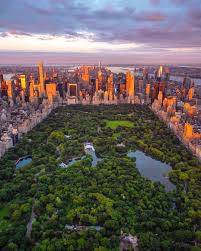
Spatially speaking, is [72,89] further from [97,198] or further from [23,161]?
[97,198]

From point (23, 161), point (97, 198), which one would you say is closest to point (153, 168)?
point (97, 198)

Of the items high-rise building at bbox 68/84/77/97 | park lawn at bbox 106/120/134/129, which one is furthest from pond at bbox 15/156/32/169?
high-rise building at bbox 68/84/77/97

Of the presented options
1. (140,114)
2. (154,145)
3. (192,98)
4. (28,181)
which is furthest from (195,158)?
(192,98)

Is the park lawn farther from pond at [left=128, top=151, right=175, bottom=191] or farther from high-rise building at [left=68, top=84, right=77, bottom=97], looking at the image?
high-rise building at [left=68, top=84, right=77, bottom=97]

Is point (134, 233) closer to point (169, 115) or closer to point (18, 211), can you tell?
point (18, 211)

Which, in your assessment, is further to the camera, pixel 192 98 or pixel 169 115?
pixel 192 98

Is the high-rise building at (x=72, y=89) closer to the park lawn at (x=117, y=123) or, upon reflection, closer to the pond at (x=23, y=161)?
the park lawn at (x=117, y=123)
